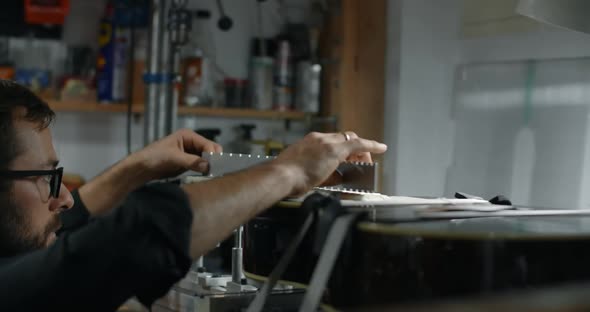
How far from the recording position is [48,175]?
45.1 inches

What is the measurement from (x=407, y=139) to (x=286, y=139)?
672 millimetres

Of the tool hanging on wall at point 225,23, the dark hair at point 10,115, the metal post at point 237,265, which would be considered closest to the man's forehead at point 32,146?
the dark hair at point 10,115

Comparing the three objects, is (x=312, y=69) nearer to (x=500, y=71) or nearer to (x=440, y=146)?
(x=440, y=146)

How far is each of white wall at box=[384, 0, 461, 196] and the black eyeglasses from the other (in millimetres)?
1465

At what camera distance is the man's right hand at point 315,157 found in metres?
0.88

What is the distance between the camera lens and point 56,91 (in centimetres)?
268

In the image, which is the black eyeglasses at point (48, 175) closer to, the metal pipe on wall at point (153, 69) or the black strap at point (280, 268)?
the black strap at point (280, 268)

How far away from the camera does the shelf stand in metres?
2.60

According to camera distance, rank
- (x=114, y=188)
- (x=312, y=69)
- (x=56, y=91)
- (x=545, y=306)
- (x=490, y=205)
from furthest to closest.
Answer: (x=312, y=69) → (x=56, y=91) → (x=114, y=188) → (x=490, y=205) → (x=545, y=306)

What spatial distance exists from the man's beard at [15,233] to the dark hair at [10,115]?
0.08 ft

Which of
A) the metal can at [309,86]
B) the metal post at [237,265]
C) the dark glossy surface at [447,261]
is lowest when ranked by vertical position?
the metal post at [237,265]

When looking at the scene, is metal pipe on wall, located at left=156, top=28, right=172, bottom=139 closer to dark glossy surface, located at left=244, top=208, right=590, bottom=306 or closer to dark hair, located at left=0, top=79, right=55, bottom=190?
dark hair, located at left=0, top=79, right=55, bottom=190

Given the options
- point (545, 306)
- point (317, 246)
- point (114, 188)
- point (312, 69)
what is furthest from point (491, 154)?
point (545, 306)

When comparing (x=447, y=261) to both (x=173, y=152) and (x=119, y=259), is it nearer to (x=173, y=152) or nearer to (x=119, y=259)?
(x=119, y=259)
